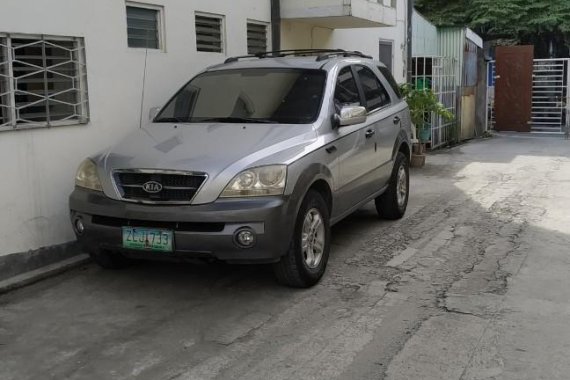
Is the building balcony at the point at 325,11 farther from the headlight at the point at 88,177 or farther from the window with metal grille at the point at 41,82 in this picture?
the headlight at the point at 88,177

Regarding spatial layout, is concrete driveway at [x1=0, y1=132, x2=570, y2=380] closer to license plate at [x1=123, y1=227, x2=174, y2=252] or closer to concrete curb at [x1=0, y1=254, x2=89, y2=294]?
concrete curb at [x1=0, y1=254, x2=89, y2=294]

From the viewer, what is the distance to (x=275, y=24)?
31.2 feet

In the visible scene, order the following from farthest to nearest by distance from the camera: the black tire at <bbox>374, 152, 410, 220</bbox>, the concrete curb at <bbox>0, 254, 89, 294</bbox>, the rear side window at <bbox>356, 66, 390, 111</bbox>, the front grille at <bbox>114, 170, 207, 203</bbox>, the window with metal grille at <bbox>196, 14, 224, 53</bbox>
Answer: the window with metal grille at <bbox>196, 14, 224, 53</bbox>, the black tire at <bbox>374, 152, 410, 220</bbox>, the rear side window at <bbox>356, 66, 390, 111</bbox>, the concrete curb at <bbox>0, 254, 89, 294</bbox>, the front grille at <bbox>114, 170, 207, 203</bbox>

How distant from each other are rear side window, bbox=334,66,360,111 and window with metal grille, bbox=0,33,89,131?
7.86 feet

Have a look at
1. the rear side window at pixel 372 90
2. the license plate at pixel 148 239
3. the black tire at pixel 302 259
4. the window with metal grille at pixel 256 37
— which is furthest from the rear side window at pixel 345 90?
the window with metal grille at pixel 256 37

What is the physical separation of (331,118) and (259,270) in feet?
4.76

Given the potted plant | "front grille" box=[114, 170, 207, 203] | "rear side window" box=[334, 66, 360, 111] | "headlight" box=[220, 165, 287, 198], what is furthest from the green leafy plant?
"front grille" box=[114, 170, 207, 203]

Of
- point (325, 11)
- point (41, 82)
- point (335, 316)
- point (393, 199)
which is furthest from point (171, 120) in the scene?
point (325, 11)

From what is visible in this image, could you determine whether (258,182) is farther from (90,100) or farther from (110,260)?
(90,100)

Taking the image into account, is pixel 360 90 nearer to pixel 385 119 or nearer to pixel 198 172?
pixel 385 119

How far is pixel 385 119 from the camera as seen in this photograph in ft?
23.0

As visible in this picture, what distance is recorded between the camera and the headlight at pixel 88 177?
509 centimetres

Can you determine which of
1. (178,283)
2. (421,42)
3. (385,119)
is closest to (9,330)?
(178,283)

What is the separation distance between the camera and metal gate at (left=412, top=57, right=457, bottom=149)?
15122mm
